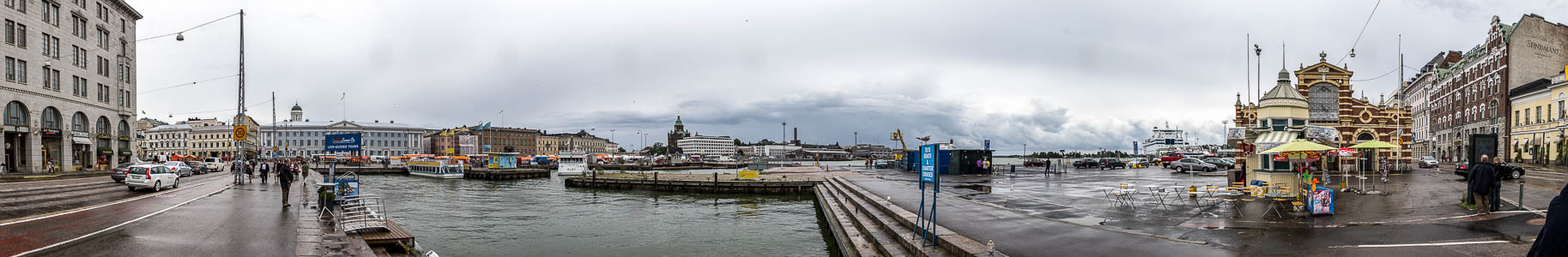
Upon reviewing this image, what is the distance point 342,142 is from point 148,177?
14.6m

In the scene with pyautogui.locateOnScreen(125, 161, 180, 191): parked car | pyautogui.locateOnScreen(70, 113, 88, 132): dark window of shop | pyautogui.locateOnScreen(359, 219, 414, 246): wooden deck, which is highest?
pyautogui.locateOnScreen(70, 113, 88, 132): dark window of shop

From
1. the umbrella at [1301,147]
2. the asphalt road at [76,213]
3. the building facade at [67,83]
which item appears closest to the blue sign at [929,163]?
the umbrella at [1301,147]

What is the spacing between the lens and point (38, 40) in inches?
1658

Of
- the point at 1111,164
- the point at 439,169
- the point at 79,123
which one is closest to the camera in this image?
the point at 79,123

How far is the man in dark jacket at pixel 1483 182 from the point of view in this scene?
45.9 feet

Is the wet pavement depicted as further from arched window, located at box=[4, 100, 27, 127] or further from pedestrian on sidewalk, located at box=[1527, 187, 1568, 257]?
arched window, located at box=[4, 100, 27, 127]

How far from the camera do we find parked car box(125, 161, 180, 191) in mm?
26125

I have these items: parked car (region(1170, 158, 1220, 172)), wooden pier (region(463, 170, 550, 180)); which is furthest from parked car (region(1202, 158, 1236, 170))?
wooden pier (region(463, 170, 550, 180))

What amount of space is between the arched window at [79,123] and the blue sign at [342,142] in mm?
18310

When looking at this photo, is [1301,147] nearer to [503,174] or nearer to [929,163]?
[929,163]

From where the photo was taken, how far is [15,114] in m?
41.3

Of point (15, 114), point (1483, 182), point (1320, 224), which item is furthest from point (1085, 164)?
point (15, 114)

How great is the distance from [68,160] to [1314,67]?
243 ft

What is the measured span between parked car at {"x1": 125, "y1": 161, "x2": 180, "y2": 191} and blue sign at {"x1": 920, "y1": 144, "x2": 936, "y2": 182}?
28432mm
